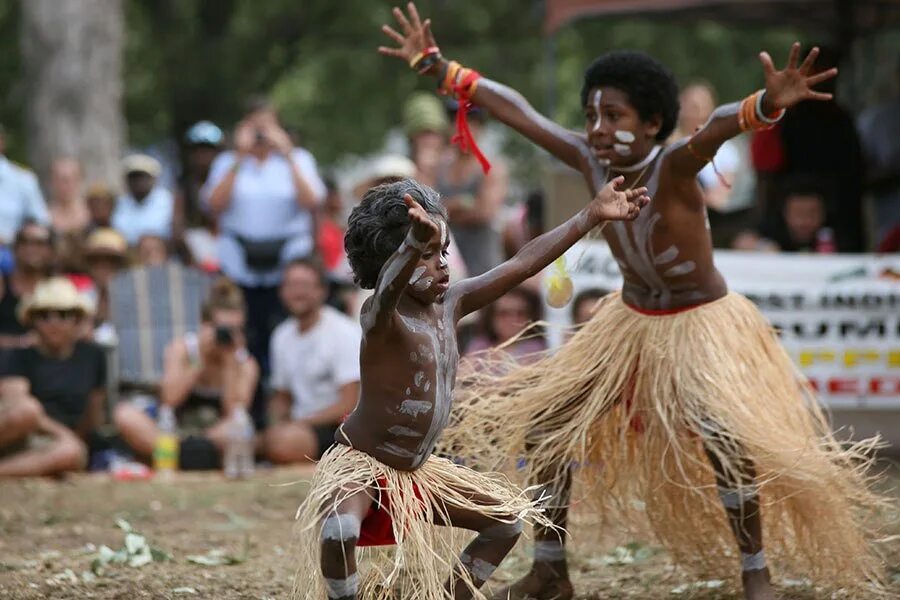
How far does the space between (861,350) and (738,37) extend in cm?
900

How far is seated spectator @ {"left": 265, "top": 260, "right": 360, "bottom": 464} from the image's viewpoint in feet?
26.5

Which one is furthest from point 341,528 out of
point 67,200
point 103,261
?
point 67,200

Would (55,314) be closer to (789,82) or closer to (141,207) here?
(141,207)

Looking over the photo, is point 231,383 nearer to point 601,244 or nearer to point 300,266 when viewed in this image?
point 300,266

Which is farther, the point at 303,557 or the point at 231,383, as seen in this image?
the point at 231,383

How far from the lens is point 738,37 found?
52.7ft

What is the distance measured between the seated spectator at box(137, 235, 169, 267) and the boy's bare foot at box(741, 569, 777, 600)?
5.82 metres

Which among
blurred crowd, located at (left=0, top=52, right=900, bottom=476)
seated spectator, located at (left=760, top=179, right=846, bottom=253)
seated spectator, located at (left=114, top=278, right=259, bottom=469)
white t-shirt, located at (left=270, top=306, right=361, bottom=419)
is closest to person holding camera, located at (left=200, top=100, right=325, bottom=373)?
blurred crowd, located at (left=0, top=52, right=900, bottom=476)

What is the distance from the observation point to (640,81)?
4867mm

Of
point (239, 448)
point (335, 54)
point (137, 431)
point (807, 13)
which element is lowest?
point (239, 448)

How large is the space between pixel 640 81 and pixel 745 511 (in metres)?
1.47

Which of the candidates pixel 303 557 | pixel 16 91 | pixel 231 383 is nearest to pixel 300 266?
pixel 231 383

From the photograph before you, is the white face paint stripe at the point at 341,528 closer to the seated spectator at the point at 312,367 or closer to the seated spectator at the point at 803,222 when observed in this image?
the seated spectator at the point at 312,367

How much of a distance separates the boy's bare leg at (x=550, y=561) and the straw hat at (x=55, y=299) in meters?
4.15
